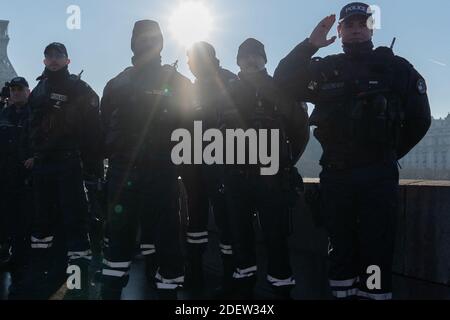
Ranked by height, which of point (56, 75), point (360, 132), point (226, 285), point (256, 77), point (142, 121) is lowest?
point (226, 285)

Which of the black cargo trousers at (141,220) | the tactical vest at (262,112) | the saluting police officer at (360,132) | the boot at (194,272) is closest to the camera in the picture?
the saluting police officer at (360,132)

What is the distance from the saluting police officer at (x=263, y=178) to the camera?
360 centimetres

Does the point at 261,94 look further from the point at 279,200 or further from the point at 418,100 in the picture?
the point at 418,100

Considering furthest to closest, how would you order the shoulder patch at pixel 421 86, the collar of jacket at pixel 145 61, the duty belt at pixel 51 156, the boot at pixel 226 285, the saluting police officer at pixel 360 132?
the duty belt at pixel 51 156 < the boot at pixel 226 285 < the collar of jacket at pixel 145 61 < the shoulder patch at pixel 421 86 < the saluting police officer at pixel 360 132

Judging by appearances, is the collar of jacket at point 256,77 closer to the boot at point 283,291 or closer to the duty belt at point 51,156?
the boot at point 283,291

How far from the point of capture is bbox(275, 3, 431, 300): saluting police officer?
2.92m

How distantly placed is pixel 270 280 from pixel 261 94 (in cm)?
157

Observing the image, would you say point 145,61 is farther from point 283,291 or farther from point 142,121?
point 283,291

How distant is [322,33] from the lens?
3.17 m

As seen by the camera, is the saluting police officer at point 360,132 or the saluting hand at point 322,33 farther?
the saluting hand at point 322,33

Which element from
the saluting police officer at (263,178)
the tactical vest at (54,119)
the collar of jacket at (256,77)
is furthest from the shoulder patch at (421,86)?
the tactical vest at (54,119)

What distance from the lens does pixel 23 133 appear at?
4668 mm

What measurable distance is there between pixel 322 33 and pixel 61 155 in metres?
2.76

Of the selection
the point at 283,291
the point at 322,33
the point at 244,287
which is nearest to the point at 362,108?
the point at 322,33
